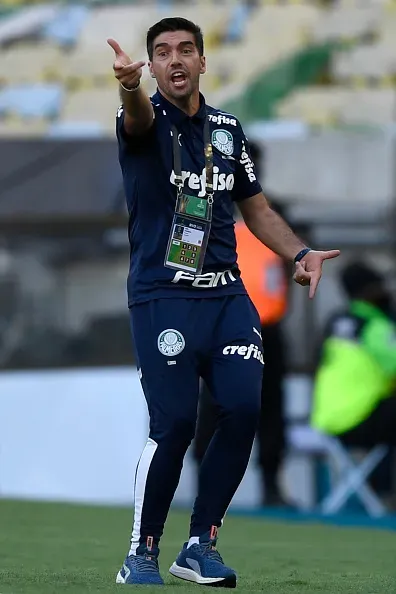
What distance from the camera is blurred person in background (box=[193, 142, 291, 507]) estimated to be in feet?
31.6

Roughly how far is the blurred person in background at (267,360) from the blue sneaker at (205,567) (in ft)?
15.0

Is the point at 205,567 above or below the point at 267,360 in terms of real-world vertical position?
below

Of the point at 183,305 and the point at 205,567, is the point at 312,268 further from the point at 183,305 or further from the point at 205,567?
the point at 205,567

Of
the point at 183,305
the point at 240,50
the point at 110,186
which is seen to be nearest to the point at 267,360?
the point at 110,186

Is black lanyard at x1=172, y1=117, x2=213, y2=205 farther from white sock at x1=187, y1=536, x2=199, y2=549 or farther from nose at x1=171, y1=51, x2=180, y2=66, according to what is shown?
white sock at x1=187, y1=536, x2=199, y2=549

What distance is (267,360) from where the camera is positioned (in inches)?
397

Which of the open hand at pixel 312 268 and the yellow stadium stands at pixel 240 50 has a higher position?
the yellow stadium stands at pixel 240 50

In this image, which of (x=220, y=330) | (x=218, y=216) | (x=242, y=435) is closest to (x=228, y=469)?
(x=242, y=435)

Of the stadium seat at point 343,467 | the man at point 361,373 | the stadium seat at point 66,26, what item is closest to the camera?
the man at point 361,373

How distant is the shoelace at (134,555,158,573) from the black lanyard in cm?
119

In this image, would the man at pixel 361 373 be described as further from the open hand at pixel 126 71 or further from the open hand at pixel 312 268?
the open hand at pixel 126 71

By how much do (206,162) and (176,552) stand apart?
100 inches

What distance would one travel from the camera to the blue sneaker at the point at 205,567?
487 centimetres

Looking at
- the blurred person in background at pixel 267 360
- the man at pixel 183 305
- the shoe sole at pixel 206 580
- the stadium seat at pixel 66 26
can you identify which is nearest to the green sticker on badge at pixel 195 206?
the man at pixel 183 305
